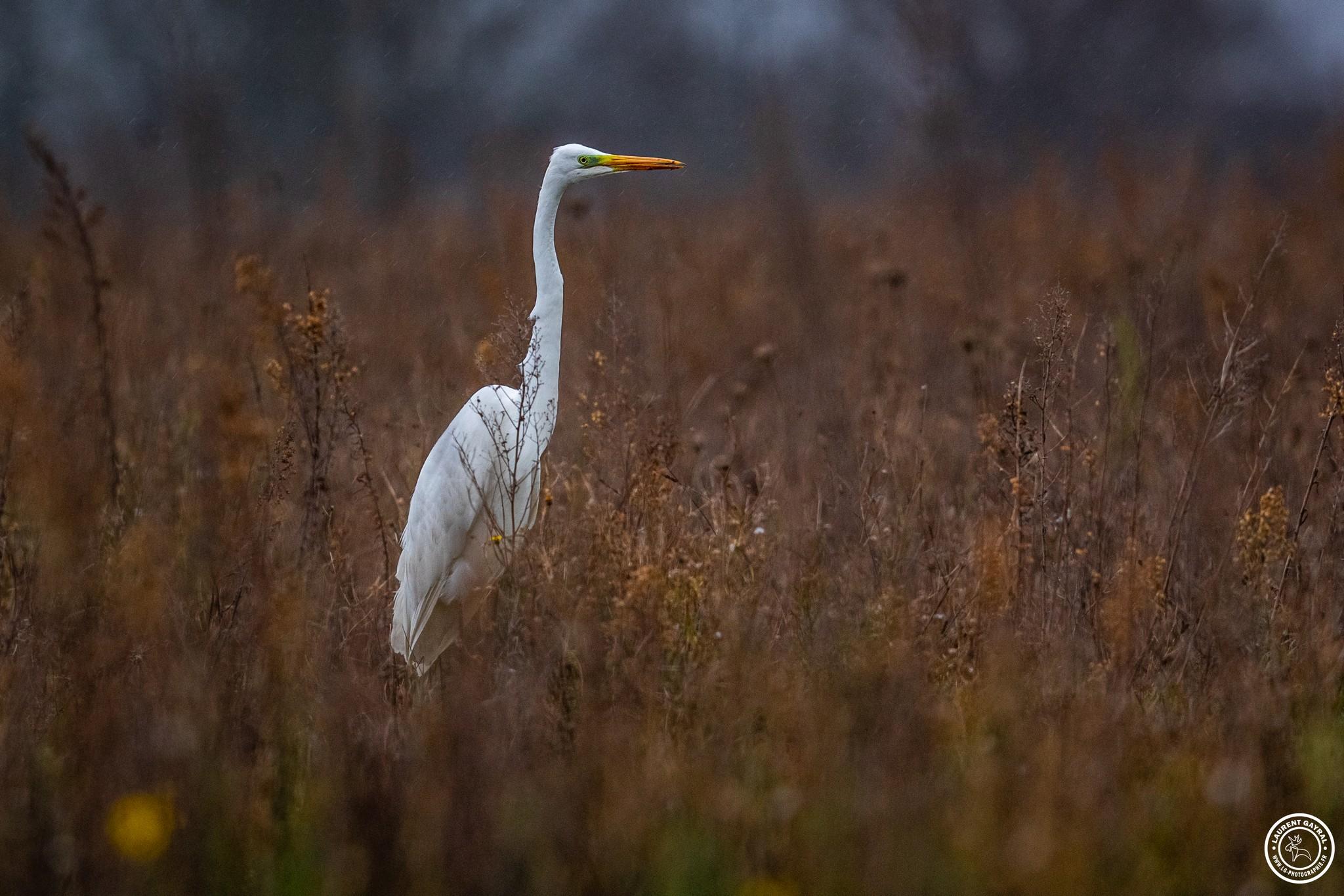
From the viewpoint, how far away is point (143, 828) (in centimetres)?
205

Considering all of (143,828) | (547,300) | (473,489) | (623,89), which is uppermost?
(623,89)

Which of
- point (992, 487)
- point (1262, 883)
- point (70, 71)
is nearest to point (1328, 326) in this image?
point (992, 487)

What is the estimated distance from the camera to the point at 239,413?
2.64 meters

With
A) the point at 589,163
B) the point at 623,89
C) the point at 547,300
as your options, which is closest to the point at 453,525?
the point at 547,300

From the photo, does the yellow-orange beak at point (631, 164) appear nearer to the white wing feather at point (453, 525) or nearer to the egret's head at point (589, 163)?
the egret's head at point (589, 163)

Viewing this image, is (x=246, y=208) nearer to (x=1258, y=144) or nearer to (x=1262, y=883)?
(x=1262, y=883)

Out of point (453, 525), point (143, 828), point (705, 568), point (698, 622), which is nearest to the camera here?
point (143, 828)

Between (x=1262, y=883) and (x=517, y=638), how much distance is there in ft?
5.69

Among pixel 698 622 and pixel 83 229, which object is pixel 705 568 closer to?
pixel 698 622

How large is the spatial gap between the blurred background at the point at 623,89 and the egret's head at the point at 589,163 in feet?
8.88

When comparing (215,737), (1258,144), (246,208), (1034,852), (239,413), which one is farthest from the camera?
(1258,144)

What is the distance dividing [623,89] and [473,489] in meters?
25.1

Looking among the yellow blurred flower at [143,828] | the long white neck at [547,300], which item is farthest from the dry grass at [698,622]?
the long white neck at [547,300]

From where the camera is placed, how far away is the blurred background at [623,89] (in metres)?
10.3
